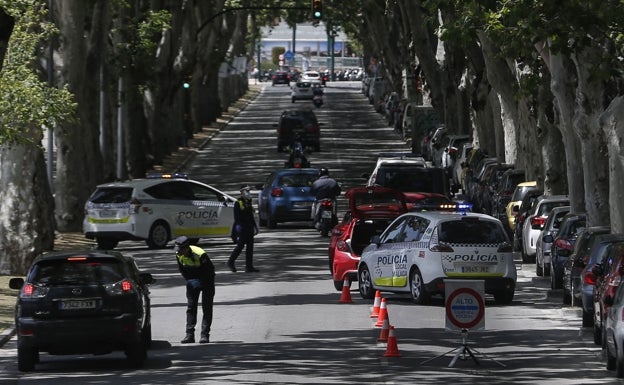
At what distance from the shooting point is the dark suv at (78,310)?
18.9 metres

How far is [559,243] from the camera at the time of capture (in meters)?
28.7

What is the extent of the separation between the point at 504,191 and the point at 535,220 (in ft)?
26.4

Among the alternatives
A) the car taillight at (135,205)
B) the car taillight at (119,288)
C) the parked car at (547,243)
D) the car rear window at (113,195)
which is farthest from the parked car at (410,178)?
the car taillight at (119,288)

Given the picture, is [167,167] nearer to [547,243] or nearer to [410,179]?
[410,179]

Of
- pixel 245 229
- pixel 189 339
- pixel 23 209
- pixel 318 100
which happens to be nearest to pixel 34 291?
pixel 189 339

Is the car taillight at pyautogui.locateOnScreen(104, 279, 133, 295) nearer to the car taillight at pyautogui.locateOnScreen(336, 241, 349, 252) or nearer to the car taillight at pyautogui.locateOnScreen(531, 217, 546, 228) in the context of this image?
the car taillight at pyautogui.locateOnScreen(336, 241, 349, 252)

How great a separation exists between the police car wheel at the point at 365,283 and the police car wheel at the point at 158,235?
1269cm

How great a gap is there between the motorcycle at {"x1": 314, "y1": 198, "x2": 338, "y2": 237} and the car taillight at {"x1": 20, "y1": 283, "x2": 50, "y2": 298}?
884 inches

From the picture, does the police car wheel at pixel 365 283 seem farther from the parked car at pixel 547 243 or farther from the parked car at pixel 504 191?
the parked car at pixel 504 191

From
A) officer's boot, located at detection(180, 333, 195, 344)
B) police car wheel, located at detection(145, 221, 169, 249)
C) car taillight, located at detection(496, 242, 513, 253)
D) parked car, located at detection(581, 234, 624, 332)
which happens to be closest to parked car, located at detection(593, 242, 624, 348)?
parked car, located at detection(581, 234, 624, 332)

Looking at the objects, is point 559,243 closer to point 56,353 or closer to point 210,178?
point 56,353

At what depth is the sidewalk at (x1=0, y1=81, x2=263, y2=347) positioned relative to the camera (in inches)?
1011

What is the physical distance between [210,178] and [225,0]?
1389 centimetres

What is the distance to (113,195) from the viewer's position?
3944cm
